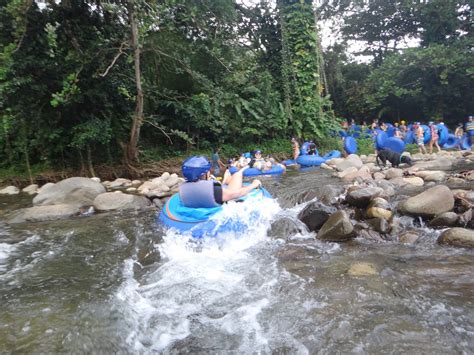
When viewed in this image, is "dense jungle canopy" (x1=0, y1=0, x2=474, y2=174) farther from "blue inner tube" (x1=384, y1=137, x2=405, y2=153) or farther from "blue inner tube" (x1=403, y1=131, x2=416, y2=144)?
"blue inner tube" (x1=384, y1=137, x2=405, y2=153)

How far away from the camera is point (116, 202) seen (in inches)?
317

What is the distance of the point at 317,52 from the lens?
1761cm

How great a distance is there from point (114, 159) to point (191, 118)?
350cm

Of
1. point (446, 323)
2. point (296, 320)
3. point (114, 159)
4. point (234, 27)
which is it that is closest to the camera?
point (446, 323)

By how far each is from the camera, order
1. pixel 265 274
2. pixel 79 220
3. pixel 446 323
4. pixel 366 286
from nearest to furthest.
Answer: pixel 446 323, pixel 366 286, pixel 265 274, pixel 79 220

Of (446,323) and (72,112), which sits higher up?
(72,112)

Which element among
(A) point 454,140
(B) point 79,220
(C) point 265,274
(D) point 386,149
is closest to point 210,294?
(C) point 265,274

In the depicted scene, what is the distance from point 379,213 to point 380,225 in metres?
0.49

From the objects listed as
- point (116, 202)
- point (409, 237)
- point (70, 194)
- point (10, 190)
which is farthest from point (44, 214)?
point (409, 237)

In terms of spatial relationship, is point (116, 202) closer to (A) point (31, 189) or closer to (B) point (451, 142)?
(A) point (31, 189)

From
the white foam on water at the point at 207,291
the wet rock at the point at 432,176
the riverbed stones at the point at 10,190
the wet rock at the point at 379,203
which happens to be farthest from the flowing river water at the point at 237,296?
the riverbed stones at the point at 10,190

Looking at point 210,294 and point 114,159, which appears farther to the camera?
point 114,159

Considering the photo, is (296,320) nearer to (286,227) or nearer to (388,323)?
(388,323)

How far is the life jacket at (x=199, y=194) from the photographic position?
5234 mm
